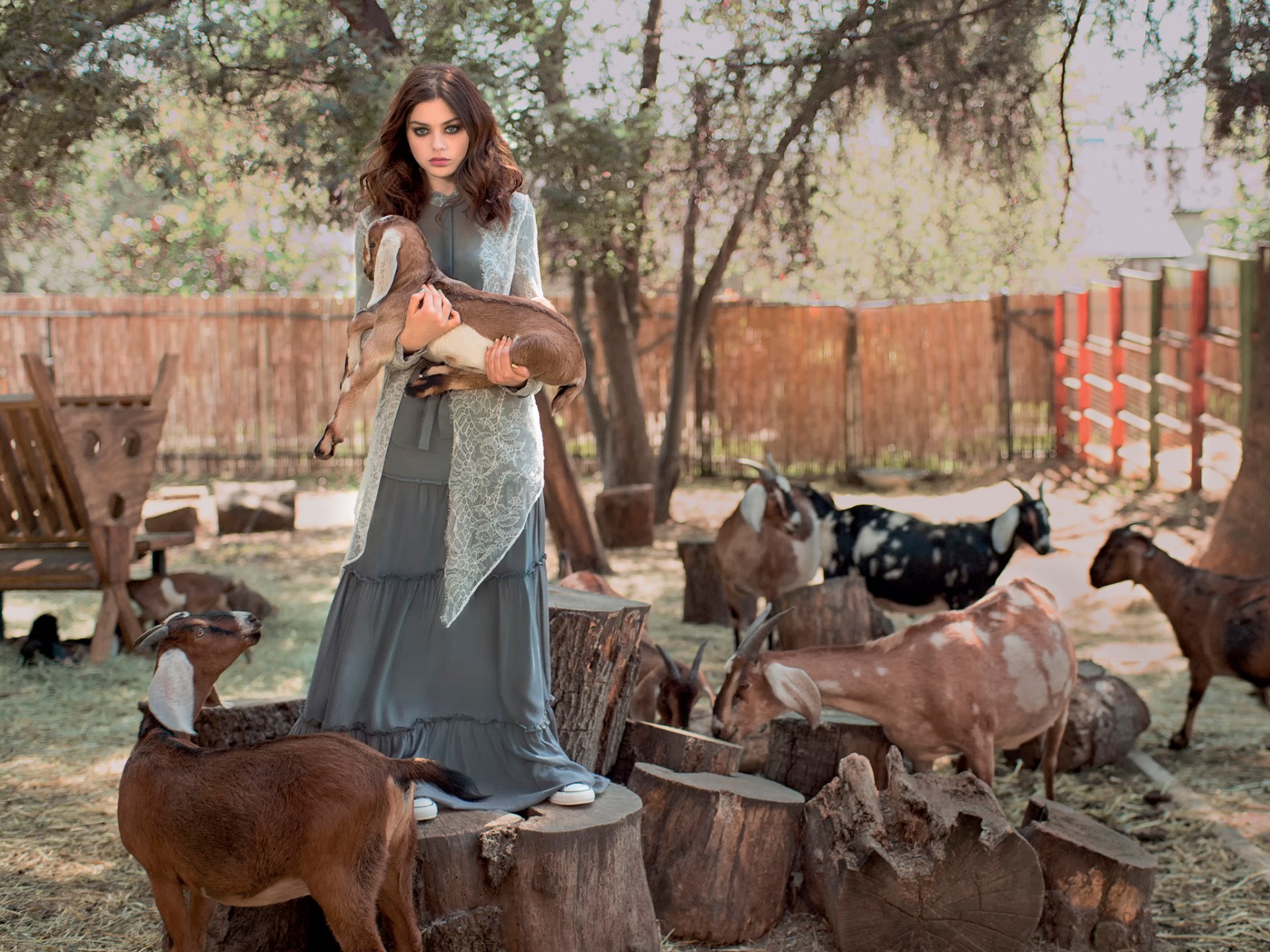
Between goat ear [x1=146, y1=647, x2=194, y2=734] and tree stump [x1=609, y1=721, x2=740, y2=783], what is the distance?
1.38 m

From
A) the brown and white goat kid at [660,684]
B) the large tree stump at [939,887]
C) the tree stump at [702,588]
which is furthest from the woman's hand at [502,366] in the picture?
the tree stump at [702,588]

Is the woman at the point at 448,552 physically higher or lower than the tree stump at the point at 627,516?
higher

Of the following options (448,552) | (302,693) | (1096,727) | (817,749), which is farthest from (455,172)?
(302,693)

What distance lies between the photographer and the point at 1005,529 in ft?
20.4

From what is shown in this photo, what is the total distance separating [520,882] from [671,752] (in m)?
0.93

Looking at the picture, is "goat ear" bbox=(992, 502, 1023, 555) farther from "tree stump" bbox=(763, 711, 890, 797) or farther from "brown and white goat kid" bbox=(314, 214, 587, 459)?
"brown and white goat kid" bbox=(314, 214, 587, 459)

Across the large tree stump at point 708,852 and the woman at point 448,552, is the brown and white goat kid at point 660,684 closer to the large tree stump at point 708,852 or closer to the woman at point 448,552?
the large tree stump at point 708,852

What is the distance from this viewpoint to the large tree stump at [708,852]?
3555 mm

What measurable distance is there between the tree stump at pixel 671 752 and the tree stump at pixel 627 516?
242 inches

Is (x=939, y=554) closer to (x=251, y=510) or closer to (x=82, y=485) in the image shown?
(x=82, y=485)

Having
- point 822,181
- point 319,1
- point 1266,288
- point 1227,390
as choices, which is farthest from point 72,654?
point 1227,390

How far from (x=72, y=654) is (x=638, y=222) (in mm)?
4586

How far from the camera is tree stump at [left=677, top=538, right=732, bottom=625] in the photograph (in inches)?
305
